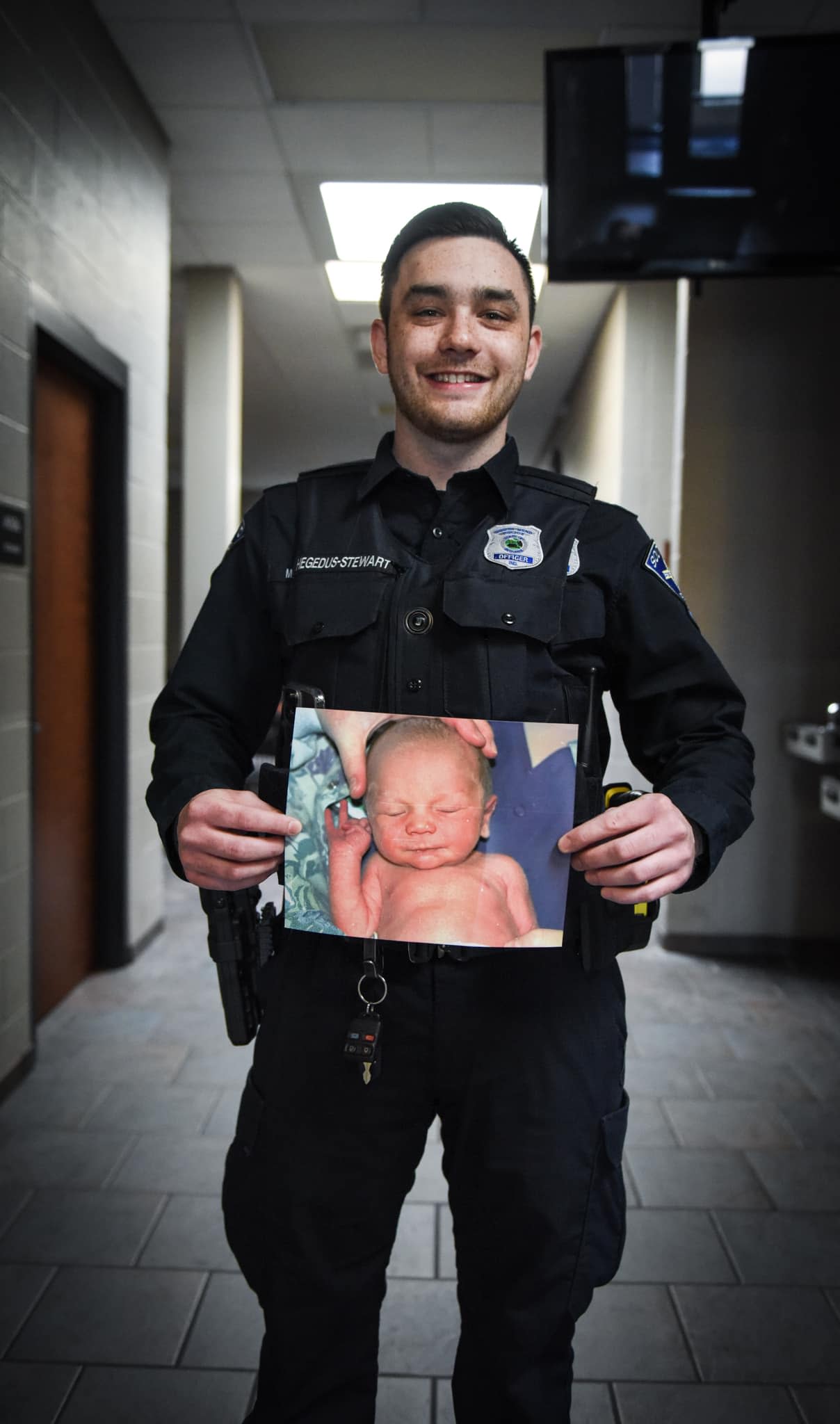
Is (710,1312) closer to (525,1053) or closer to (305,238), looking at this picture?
(525,1053)

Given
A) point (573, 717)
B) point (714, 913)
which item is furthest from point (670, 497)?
point (573, 717)

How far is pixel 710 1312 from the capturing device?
1.80m

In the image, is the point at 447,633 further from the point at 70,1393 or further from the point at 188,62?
the point at 188,62

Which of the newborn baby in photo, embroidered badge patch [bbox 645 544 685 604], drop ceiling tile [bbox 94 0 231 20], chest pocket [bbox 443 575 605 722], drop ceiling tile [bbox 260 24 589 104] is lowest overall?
the newborn baby in photo

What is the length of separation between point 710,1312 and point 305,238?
4.41 metres

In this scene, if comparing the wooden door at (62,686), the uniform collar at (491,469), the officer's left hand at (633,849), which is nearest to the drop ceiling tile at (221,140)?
the wooden door at (62,686)

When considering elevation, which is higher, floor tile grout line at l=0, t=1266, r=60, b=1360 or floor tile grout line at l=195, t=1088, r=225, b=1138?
floor tile grout line at l=195, t=1088, r=225, b=1138

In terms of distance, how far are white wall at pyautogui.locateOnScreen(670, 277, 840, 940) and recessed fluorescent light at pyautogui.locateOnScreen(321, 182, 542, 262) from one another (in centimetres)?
103

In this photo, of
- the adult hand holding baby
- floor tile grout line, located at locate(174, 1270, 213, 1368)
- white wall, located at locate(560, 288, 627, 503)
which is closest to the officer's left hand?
the adult hand holding baby

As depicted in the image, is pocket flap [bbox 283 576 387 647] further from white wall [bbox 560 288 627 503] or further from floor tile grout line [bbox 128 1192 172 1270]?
white wall [bbox 560 288 627 503]

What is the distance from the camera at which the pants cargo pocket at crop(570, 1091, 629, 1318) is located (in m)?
1.09

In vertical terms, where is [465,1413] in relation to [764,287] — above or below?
below

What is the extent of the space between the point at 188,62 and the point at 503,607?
121 inches

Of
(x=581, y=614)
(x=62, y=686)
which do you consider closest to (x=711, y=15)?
(x=581, y=614)
